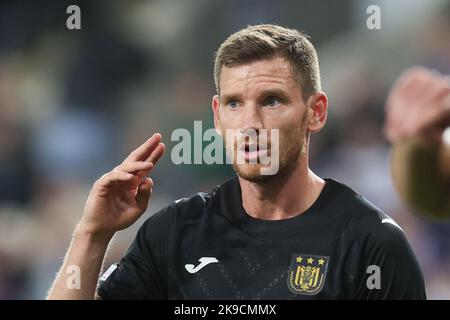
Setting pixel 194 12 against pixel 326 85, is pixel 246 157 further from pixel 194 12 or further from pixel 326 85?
pixel 194 12

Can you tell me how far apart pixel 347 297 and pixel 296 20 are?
3711 mm

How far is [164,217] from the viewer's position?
3.05m

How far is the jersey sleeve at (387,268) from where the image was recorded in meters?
2.64

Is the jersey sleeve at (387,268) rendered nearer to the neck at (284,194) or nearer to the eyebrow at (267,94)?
the neck at (284,194)

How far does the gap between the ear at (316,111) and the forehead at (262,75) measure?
0.40ft

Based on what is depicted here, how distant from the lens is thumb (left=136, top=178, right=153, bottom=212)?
2.81 metres

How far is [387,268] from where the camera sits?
265cm

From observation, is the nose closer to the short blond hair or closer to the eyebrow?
the eyebrow

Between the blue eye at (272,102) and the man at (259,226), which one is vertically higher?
the blue eye at (272,102)

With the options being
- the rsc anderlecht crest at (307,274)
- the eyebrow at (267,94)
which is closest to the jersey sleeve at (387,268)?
the rsc anderlecht crest at (307,274)

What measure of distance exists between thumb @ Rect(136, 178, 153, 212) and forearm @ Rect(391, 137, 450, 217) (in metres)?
1.11

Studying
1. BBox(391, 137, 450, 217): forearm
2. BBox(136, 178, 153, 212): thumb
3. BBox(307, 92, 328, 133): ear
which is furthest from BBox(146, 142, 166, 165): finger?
BBox(391, 137, 450, 217): forearm

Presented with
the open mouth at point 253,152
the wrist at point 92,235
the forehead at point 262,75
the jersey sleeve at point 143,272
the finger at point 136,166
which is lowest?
the jersey sleeve at point 143,272

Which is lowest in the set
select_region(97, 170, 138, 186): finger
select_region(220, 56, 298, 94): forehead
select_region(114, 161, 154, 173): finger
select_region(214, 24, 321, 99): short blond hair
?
select_region(97, 170, 138, 186): finger
